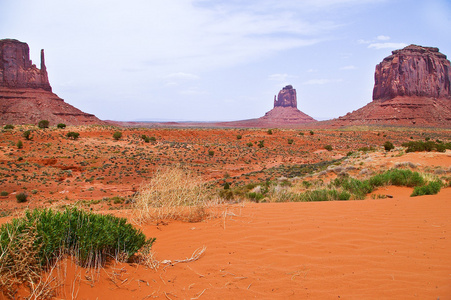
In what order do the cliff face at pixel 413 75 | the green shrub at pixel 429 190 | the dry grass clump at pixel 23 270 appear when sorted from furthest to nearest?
the cliff face at pixel 413 75
the green shrub at pixel 429 190
the dry grass clump at pixel 23 270

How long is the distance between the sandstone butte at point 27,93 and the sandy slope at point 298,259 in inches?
2950

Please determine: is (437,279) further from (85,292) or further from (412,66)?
(412,66)

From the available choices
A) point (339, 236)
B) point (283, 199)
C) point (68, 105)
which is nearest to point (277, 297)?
point (339, 236)

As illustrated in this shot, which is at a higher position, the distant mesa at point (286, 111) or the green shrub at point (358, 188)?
the distant mesa at point (286, 111)

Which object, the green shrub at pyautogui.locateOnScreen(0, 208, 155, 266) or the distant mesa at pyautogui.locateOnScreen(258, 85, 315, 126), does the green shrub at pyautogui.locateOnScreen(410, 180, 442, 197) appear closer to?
the green shrub at pyautogui.locateOnScreen(0, 208, 155, 266)

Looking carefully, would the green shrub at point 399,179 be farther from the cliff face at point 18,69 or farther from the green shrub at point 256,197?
the cliff face at point 18,69

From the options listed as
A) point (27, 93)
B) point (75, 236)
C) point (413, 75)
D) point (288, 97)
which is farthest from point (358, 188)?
point (288, 97)

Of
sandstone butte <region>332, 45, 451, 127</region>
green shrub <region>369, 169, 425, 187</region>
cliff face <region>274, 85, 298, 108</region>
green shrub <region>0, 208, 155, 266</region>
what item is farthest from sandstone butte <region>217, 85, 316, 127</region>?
green shrub <region>0, 208, 155, 266</region>

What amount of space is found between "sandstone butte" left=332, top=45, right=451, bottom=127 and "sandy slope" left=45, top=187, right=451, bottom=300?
296 ft

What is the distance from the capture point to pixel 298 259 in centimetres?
493

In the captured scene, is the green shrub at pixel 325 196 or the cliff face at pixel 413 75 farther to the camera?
the cliff face at pixel 413 75

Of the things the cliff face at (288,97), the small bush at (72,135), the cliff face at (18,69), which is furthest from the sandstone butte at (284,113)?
the small bush at (72,135)

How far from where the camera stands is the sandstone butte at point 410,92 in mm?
89875

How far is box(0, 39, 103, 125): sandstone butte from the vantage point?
71.4m
